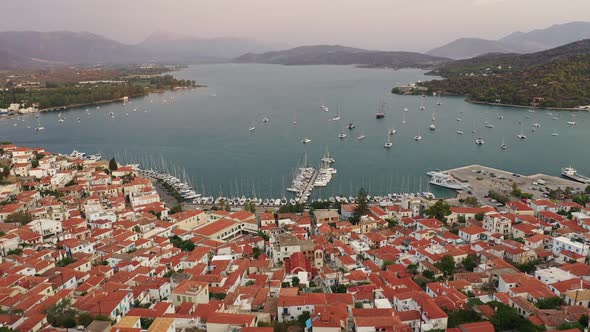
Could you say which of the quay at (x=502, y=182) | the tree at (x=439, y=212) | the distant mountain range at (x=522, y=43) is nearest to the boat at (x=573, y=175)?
the quay at (x=502, y=182)

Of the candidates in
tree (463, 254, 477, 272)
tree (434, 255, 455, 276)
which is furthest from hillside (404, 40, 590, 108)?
tree (434, 255, 455, 276)

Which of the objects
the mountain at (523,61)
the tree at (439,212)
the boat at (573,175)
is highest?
the mountain at (523,61)

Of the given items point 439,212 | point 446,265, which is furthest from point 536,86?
point 446,265

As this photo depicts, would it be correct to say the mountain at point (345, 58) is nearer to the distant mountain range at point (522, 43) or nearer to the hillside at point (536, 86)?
the distant mountain range at point (522, 43)

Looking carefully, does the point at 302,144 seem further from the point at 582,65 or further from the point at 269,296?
the point at 582,65

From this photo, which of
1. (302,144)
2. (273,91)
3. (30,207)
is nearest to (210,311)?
(30,207)

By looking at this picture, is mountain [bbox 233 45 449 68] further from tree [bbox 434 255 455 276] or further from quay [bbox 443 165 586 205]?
tree [bbox 434 255 455 276]
